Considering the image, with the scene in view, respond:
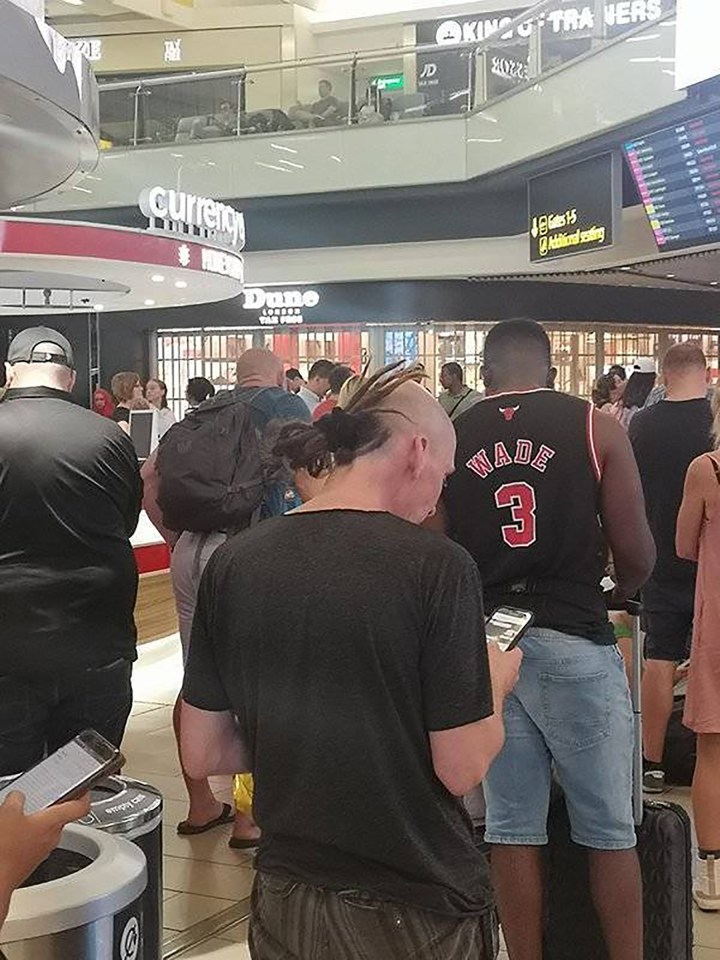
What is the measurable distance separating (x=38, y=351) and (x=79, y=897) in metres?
1.88

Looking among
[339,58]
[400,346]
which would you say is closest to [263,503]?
[339,58]

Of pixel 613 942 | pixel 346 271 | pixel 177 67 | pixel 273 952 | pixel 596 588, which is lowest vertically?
pixel 613 942

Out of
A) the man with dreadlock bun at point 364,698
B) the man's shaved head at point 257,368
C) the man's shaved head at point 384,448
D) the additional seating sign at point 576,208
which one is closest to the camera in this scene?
the man with dreadlock bun at point 364,698

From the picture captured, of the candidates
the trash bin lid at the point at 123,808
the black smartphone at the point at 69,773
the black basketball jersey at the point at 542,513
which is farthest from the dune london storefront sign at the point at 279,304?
the black smartphone at the point at 69,773

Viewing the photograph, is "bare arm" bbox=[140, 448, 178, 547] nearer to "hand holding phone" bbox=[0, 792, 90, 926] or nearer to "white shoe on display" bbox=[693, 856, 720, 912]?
"white shoe on display" bbox=[693, 856, 720, 912]

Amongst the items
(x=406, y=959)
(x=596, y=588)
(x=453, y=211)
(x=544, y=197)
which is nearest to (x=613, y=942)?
(x=596, y=588)

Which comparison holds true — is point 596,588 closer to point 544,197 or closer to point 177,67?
point 544,197

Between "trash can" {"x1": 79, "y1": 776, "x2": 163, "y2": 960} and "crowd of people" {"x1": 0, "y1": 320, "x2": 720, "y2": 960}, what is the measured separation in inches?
6.8

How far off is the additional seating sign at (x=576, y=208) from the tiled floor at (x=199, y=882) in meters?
4.85

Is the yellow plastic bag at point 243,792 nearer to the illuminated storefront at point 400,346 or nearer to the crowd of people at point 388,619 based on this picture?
the crowd of people at point 388,619

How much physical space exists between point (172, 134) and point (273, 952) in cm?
1325

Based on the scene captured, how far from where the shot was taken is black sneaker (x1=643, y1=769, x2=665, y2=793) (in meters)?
4.77

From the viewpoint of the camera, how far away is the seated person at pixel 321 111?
1340 cm

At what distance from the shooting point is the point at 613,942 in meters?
2.80
